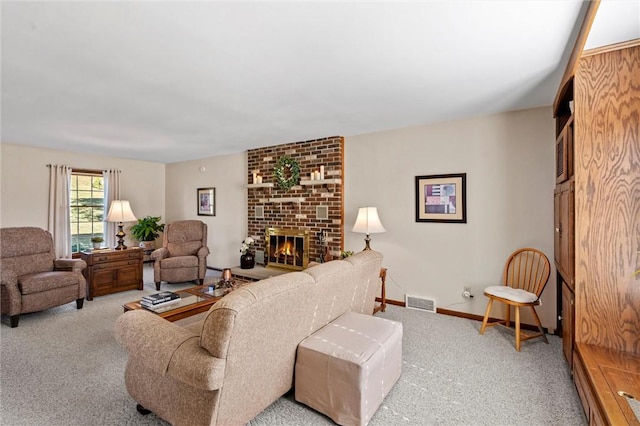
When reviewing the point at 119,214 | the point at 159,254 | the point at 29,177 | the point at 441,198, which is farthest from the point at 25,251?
the point at 441,198

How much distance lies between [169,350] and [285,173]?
3.79m

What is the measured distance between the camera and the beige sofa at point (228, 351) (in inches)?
58.1

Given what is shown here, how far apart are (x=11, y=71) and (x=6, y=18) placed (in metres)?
0.90

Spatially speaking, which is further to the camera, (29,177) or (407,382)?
(29,177)

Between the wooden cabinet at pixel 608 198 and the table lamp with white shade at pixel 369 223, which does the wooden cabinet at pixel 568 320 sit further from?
the table lamp with white shade at pixel 369 223

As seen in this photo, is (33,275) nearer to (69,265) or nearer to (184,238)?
(69,265)

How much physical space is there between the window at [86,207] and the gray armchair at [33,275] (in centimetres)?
206

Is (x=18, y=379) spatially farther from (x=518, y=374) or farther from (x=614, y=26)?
(x=614, y=26)

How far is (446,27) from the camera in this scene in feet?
5.99

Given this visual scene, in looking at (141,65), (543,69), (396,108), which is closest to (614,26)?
(543,69)

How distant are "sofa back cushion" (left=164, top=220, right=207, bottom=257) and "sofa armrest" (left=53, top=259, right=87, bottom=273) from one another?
1334 millimetres

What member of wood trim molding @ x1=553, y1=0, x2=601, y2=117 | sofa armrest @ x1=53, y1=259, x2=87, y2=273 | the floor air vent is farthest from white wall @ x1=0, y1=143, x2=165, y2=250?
wood trim molding @ x1=553, y1=0, x2=601, y2=117

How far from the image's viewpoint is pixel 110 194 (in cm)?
624

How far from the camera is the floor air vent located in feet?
12.6
